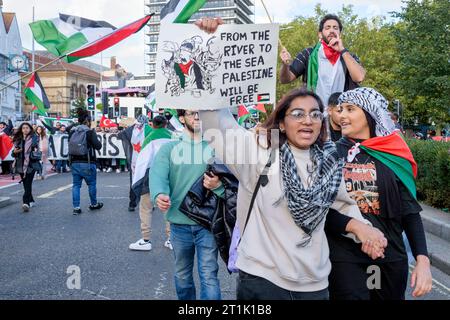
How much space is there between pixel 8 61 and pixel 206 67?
50689mm

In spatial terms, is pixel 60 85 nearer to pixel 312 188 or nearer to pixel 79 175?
pixel 79 175

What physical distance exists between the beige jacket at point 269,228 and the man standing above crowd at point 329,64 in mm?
1684

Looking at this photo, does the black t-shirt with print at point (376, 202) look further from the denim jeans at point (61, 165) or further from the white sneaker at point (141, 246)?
the denim jeans at point (61, 165)

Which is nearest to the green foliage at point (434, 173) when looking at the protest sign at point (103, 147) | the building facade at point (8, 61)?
the protest sign at point (103, 147)

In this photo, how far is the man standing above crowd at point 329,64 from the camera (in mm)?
3934

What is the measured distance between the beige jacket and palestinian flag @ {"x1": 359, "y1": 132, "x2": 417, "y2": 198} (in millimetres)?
672

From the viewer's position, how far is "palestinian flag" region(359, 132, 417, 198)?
2.98m

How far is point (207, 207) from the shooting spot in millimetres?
3758

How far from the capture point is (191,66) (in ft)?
8.48

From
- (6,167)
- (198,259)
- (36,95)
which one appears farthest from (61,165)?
(198,259)
